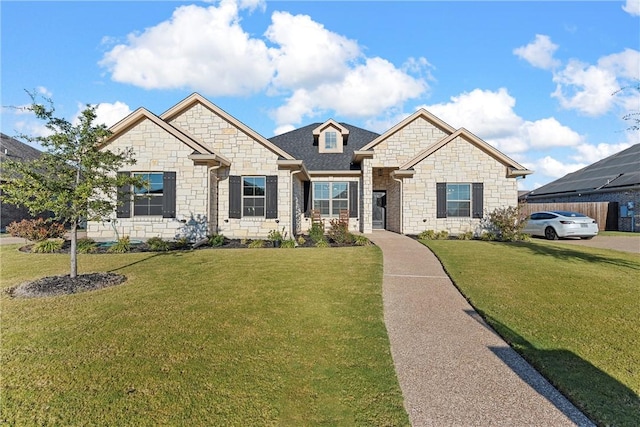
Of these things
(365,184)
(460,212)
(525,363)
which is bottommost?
(525,363)

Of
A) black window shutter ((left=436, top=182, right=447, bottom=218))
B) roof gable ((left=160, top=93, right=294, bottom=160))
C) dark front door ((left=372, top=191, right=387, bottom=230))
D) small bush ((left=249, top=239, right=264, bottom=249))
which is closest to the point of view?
small bush ((left=249, top=239, right=264, bottom=249))

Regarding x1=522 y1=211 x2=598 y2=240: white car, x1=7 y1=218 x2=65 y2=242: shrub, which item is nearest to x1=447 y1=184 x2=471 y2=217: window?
x1=522 y1=211 x2=598 y2=240: white car

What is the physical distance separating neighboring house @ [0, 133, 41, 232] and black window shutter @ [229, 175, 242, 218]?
8846 mm

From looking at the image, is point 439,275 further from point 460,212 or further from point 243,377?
point 460,212

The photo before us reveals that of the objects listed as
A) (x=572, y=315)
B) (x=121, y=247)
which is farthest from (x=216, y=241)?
(x=572, y=315)

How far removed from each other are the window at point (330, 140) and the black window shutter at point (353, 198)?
10.5 ft

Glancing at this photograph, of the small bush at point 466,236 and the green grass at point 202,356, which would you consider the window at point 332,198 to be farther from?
the green grass at point 202,356

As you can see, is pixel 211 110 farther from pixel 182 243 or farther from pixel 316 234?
pixel 316 234

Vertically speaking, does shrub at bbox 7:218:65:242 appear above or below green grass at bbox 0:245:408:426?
above

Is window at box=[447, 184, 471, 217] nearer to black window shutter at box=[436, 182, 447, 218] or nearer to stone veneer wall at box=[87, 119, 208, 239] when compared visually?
black window shutter at box=[436, 182, 447, 218]

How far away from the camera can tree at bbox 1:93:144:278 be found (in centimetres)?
625

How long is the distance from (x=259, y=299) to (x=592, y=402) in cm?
443

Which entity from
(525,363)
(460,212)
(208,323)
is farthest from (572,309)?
(460,212)

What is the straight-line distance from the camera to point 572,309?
→ 5.24 metres
